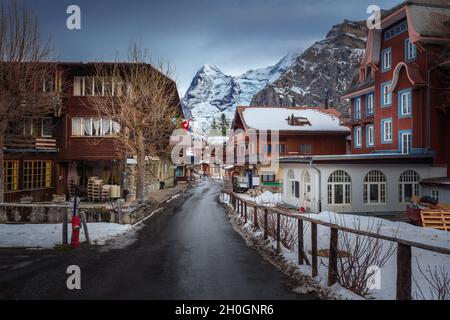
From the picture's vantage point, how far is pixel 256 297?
634cm

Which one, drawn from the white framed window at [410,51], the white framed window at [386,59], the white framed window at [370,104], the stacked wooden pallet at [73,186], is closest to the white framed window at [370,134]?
the white framed window at [370,104]

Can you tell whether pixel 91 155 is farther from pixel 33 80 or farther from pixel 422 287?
pixel 422 287

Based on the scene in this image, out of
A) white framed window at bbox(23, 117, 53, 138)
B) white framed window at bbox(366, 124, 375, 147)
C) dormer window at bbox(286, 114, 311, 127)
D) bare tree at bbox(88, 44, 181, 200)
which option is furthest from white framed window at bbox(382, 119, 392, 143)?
white framed window at bbox(23, 117, 53, 138)

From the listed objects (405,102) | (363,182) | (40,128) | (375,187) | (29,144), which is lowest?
(375,187)

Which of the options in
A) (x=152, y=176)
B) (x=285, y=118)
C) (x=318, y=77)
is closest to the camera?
(x=152, y=176)

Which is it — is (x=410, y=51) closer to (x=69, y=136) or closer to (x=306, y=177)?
(x=306, y=177)

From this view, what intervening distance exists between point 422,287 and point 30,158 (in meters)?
24.9

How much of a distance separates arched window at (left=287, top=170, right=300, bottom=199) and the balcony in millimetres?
18427

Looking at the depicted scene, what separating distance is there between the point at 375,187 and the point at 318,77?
120 metres

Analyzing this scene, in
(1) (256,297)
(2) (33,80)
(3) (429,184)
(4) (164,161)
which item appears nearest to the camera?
(1) (256,297)

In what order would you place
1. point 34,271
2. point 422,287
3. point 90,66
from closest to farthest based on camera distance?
point 422,287
point 34,271
point 90,66

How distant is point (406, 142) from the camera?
2611cm

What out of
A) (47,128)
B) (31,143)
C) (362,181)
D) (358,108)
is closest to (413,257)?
(362,181)
